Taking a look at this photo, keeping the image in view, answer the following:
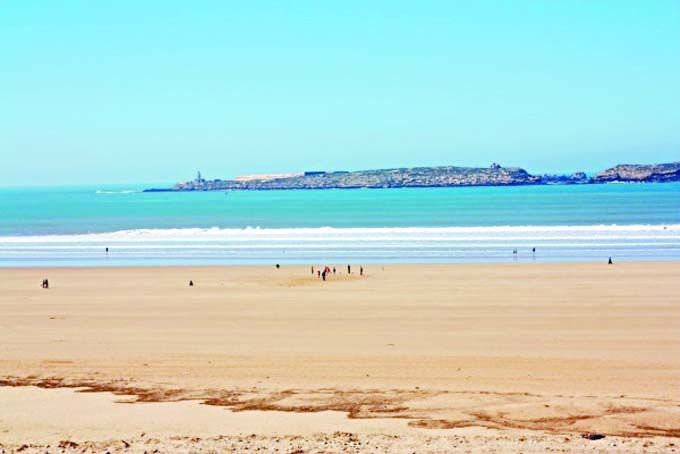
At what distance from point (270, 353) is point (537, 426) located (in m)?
6.80

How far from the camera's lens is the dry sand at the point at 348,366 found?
9.29 metres

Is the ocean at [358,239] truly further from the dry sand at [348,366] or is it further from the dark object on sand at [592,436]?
the dark object on sand at [592,436]

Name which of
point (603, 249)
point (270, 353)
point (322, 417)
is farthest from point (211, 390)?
point (603, 249)

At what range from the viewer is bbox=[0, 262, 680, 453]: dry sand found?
9.29 metres

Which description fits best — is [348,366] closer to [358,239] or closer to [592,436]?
[592,436]

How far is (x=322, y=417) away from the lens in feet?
33.2

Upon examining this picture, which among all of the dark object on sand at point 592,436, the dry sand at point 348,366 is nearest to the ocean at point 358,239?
the dry sand at point 348,366

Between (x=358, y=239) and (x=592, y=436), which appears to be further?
(x=358, y=239)

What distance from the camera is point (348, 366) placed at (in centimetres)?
1386

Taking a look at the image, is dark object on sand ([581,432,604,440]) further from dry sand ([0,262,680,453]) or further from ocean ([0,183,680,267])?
ocean ([0,183,680,267])

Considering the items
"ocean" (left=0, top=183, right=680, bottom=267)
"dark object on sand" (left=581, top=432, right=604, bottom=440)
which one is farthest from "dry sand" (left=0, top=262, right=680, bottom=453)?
"ocean" (left=0, top=183, right=680, bottom=267)

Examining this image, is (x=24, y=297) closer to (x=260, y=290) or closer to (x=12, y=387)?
(x=260, y=290)

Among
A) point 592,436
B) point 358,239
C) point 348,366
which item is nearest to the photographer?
point 592,436

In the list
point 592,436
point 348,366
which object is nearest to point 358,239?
point 348,366
